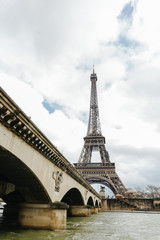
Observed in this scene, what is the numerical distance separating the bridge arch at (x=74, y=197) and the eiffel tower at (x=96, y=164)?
3767 centimetres

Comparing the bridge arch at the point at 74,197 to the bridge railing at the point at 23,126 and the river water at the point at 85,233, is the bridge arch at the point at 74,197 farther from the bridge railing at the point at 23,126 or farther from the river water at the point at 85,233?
the bridge railing at the point at 23,126

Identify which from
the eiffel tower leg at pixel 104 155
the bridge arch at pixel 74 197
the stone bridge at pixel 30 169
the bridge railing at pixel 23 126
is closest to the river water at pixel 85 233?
the stone bridge at pixel 30 169

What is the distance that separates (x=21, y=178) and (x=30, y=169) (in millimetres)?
1610

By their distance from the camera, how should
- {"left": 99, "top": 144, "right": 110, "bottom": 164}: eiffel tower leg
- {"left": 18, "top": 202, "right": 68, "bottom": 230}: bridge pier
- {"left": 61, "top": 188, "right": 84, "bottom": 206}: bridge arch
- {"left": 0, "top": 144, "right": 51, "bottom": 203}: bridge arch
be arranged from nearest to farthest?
{"left": 0, "top": 144, "right": 51, "bottom": 203}: bridge arch < {"left": 18, "top": 202, "right": 68, "bottom": 230}: bridge pier < {"left": 61, "top": 188, "right": 84, "bottom": 206}: bridge arch < {"left": 99, "top": 144, "right": 110, "bottom": 164}: eiffel tower leg

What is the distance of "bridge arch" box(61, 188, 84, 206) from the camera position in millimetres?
21719

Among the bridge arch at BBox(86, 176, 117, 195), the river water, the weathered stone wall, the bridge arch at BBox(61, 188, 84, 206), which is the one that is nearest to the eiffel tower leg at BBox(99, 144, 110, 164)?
the bridge arch at BBox(86, 176, 117, 195)

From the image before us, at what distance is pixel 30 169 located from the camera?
927 centimetres

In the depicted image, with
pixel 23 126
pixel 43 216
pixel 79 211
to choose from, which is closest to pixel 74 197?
pixel 79 211

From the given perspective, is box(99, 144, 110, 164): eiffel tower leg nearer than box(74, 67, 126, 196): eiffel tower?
No

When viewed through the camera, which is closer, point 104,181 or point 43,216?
point 43,216

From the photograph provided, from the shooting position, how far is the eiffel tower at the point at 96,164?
62431 millimetres

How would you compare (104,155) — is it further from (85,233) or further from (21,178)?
(21,178)

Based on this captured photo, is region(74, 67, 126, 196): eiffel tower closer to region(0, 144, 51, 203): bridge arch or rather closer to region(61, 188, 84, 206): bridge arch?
region(61, 188, 84, 206): bridge arch

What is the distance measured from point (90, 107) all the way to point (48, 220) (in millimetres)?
79562
